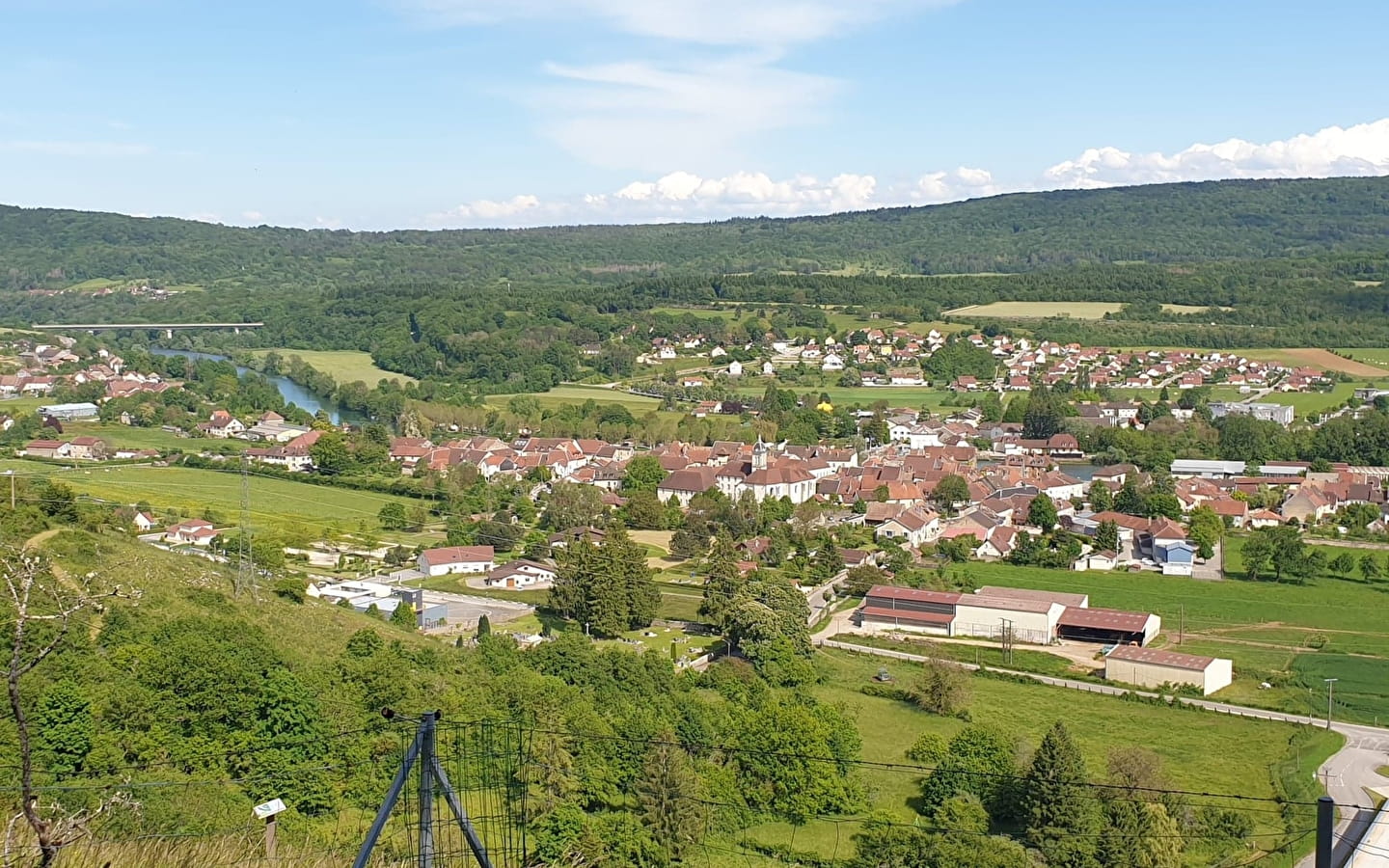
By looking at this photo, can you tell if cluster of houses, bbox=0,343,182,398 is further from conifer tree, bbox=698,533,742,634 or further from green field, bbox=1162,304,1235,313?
green field, bbox=1162,304,1235,313

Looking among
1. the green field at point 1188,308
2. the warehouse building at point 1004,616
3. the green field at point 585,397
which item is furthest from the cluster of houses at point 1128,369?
the warehouse building at point 1004,616

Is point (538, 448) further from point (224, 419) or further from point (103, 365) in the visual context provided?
point (103, 365)

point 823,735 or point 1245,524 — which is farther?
point 1245,524

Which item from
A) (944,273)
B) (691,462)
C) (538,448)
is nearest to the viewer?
(691,462)

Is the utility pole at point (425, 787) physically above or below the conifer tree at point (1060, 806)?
above

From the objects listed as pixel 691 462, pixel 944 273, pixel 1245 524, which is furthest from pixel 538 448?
pixel 944 273

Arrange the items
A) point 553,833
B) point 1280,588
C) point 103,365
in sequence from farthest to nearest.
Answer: point 103,365, point 1280,588, point 553,833

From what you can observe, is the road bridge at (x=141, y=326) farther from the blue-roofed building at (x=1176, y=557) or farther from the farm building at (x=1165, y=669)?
the farm building at (x=1165, y=669)

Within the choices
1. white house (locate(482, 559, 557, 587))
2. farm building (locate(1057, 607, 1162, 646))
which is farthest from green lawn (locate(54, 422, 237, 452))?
farm building (locate(1057, 607, 1162, 646))
